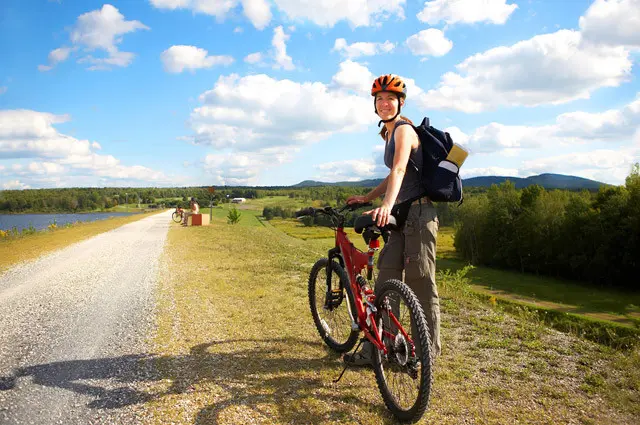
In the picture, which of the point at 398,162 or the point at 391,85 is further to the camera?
the point at 391,85

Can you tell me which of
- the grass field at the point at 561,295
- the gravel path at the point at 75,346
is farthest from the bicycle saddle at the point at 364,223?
the grass field at the point at 561,295

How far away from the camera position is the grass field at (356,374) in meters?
3.24

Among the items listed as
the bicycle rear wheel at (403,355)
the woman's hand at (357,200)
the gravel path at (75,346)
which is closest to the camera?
the bicycle rear wheel at (403,355)

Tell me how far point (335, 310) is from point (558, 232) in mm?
62702

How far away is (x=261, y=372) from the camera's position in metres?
4.07

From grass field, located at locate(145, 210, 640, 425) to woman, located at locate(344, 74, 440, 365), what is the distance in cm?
70

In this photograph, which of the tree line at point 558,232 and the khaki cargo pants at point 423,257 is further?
the tree line at point 558,232

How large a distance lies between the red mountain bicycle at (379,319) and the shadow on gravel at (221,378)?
0.28 metres

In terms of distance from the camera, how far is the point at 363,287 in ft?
12.4

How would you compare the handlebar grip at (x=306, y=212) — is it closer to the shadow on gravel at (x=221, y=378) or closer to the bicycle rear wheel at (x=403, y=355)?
the bicycle rear wheel at (x=403, y=355)

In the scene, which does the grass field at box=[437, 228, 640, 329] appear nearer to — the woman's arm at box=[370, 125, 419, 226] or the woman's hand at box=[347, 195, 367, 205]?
the woman's hand at box=[347, 195, 367, 205]

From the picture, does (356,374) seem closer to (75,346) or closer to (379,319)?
(379,319)

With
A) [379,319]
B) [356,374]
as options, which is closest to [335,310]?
[356,374]

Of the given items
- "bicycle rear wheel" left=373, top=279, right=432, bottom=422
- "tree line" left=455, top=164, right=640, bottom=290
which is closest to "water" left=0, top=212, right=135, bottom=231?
"bicycle rear wheel" left=373, top=279, right=432, bottom=422
